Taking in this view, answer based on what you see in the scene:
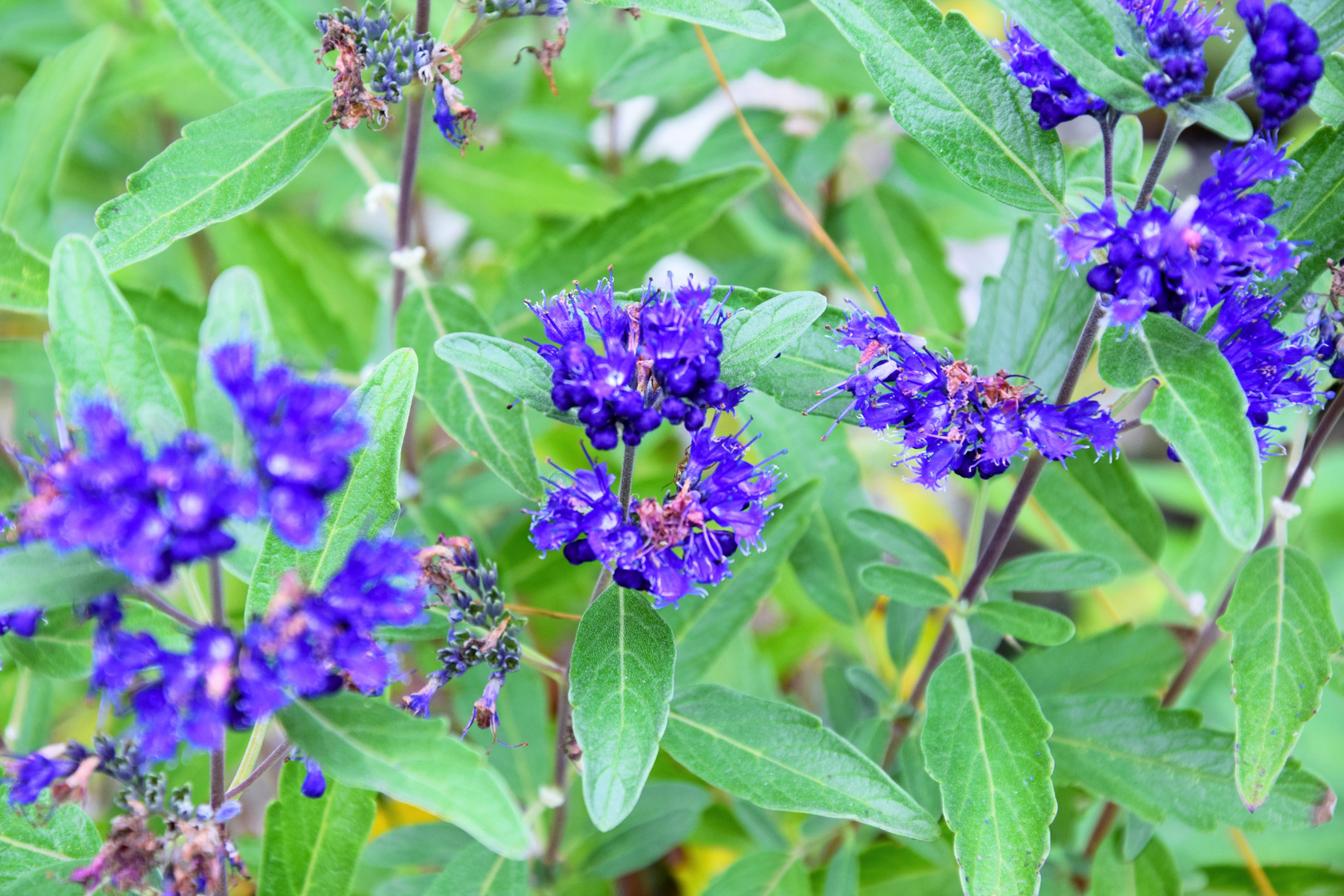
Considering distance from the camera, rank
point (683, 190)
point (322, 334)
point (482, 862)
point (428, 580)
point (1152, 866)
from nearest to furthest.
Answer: point (428, 580), point (482, 862), point (1152, 866), point (683, 190), point (322, 334)

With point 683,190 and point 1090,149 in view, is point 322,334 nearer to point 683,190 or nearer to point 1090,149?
point 683,190


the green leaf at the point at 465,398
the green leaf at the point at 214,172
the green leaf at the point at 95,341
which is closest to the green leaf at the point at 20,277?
the green leaf at the point at 214,172

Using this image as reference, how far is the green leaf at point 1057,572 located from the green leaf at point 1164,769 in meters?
0.23

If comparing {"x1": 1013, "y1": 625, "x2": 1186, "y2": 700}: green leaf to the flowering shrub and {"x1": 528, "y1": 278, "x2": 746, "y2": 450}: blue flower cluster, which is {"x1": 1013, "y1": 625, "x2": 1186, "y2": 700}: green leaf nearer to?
the flowering shrub

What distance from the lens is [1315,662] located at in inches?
49.4

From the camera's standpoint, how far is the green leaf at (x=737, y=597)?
146 cm

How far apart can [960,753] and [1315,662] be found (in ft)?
1.42

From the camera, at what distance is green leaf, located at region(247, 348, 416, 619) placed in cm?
112

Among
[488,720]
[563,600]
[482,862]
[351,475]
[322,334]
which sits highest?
[351,475]

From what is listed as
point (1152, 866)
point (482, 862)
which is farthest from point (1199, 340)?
point (482, 862)

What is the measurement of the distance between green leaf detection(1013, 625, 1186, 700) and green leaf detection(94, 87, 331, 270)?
4.20ft

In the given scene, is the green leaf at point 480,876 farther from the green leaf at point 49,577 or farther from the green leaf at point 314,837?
the green leaf at point 49,577

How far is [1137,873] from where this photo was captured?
60.8 inches

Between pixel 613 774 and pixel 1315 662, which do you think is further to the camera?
pixel 1315 662
